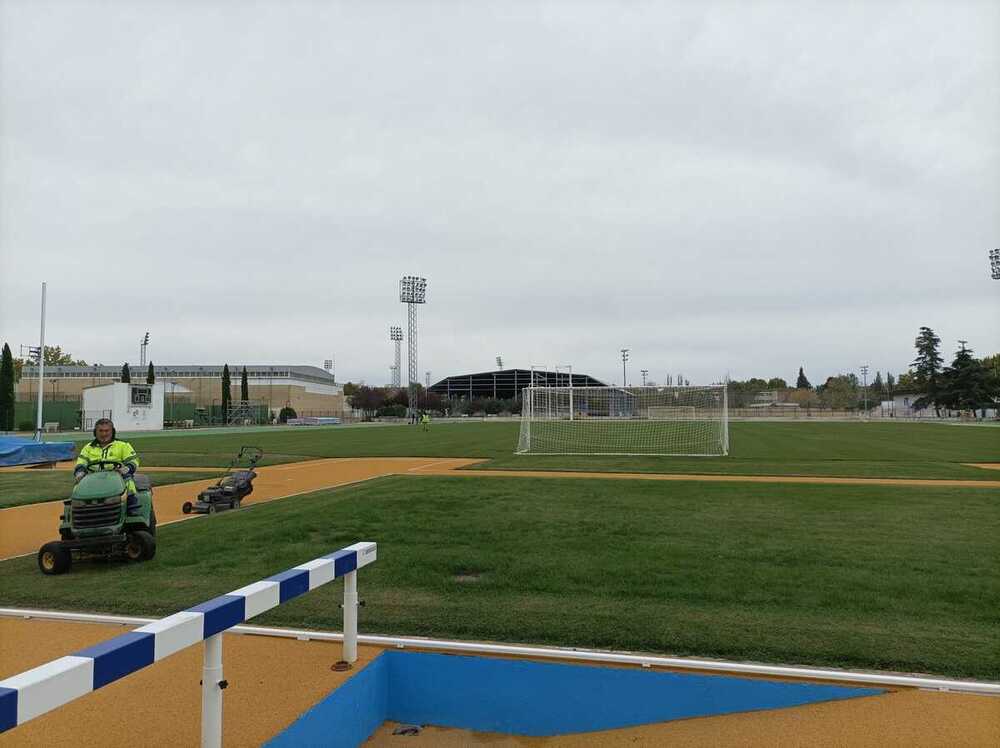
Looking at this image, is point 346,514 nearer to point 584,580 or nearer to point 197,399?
point 584,580

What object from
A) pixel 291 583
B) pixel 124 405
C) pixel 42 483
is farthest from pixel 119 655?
pixel 124 405

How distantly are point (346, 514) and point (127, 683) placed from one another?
600 cm

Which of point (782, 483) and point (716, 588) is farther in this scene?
point (782, 483)

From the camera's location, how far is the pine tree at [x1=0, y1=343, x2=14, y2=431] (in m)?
49.1

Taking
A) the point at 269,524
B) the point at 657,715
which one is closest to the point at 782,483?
the point at 269,524

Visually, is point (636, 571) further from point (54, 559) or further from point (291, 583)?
point (54, 559)

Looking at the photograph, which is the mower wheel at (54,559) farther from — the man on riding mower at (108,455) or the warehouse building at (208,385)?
the warehouse building at (208,385)

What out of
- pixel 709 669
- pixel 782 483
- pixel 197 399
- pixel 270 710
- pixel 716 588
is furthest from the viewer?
pixel 197 399

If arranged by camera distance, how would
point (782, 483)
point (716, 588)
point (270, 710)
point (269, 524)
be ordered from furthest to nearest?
point (782, 483)
point (269, 524)
point (716, 588)
point (270, 710)

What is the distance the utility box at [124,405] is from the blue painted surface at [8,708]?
164ft

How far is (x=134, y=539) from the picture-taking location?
749 centimetres

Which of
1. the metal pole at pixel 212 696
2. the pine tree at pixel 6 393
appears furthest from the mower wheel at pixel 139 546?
the pine tree at pixel 6 393

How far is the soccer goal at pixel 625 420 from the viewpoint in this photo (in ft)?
94.2

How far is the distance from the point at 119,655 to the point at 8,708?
1.41 ft
